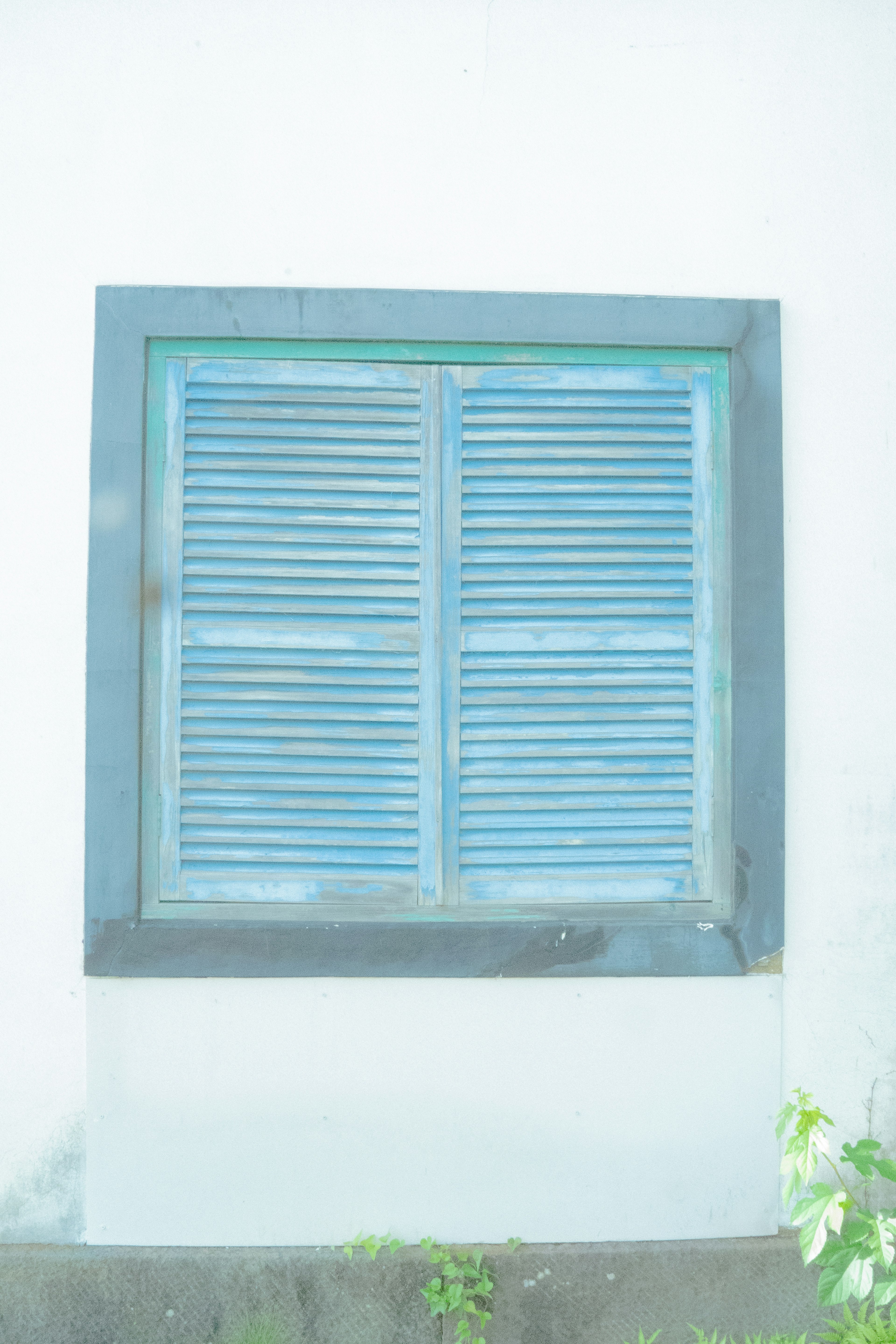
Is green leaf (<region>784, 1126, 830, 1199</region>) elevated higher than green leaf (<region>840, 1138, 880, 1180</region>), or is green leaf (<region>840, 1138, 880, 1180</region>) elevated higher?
green leaf (<region>784, 1126, 830, 1199</region>)

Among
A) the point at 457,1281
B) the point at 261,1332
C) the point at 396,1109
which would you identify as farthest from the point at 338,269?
the point at 261,1332

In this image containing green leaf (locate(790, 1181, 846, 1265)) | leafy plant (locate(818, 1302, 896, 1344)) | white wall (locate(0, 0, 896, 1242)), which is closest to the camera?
green leaf (locate(790, 1181, 846, 1265))

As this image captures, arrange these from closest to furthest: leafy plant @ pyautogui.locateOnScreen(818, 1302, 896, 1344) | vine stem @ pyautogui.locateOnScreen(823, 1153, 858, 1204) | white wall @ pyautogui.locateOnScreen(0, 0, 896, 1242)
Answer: vine stem @ pyautogui.locateOnScreen(823, 1153, 858, 1204)
leafy plant @ pyautogui.locateOnScreen(818, 1302, 896, 1344)
white wall @ pyautogui.locateOnScreen(0, 0, 896, 1242)

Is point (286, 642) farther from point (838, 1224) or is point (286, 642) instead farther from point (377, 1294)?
point (838, 1224)

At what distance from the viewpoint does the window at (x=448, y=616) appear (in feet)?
7.19

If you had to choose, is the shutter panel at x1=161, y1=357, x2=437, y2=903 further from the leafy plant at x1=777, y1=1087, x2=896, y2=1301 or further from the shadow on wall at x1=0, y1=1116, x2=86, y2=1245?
the leafy plant at x1=777, y1=1087, x2=896, y2=1301

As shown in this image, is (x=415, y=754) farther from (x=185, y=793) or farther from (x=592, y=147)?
(x=592, y=147)

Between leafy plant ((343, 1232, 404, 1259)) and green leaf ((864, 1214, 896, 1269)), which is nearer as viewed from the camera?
green leaf ((864, 1214, 896, 1269))

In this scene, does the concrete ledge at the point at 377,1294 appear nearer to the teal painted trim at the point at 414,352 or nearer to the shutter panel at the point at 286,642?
the shutter panel at the point at 286,642

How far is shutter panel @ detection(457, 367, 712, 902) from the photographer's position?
7.36 feet

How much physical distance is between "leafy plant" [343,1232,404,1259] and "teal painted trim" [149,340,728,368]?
2.18 m

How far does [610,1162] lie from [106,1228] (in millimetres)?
1262

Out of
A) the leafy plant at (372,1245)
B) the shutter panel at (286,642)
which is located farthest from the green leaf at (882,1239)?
the shutter panel at (286,642)

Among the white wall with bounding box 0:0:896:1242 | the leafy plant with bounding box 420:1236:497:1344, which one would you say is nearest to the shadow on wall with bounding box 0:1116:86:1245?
the white wall with bounding box 0:0:896:1242
